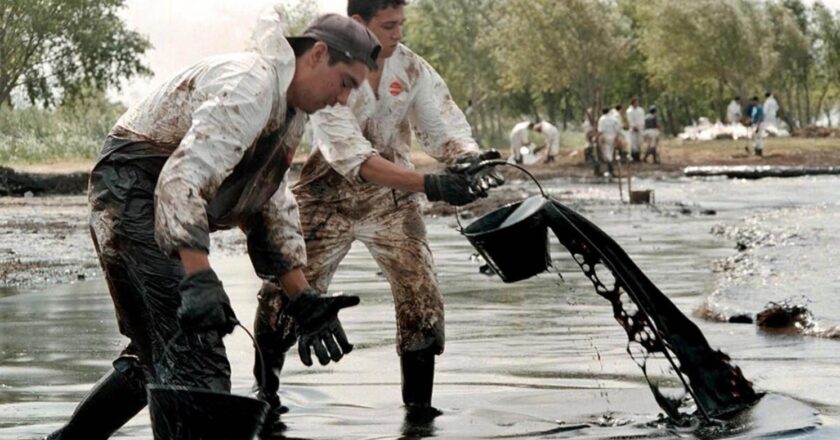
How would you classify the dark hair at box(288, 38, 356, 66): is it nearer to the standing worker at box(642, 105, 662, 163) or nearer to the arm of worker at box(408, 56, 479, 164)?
the arm of worker at box(408, 56, 479, 164)

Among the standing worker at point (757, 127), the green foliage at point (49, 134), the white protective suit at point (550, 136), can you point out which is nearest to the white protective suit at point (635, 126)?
the white protective suit at point (550, 136)

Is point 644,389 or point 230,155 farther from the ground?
point 230,155

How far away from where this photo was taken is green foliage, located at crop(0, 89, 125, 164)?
53.6m

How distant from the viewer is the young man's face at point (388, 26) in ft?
24.1

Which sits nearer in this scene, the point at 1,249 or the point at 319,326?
the point at 319,326

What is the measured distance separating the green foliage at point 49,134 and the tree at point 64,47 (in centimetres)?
107

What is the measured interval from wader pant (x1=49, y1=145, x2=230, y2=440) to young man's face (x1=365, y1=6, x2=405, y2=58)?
69.5 inches

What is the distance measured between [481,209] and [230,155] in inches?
816

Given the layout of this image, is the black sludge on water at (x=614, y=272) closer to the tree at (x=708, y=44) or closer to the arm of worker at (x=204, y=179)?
the arm of worker at (x=204, y=179)

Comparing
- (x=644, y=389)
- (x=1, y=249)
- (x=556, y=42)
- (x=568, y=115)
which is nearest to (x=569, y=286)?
(x=644, y=389)

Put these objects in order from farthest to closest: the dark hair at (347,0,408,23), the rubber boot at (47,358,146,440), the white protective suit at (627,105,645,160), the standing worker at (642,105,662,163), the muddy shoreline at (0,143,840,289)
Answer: the standing worker at (642,105,662,163) < the white protective suit at (627,105,645,160) < the muddy shoreline at (0,143,840,289) < the dark hair at (347,0,408,23) < the rubber boot at (47,358,146,440)

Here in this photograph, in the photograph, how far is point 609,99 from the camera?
10262 centimetres

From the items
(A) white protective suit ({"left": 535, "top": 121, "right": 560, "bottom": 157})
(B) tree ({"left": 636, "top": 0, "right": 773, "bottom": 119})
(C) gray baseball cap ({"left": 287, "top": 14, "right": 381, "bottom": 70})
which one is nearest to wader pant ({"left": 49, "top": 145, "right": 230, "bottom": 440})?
(C) gray baseball cap ({"left": 287, "top": 14, "right": 381, "bottom": 70})

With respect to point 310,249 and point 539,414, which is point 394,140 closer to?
point 310,249
